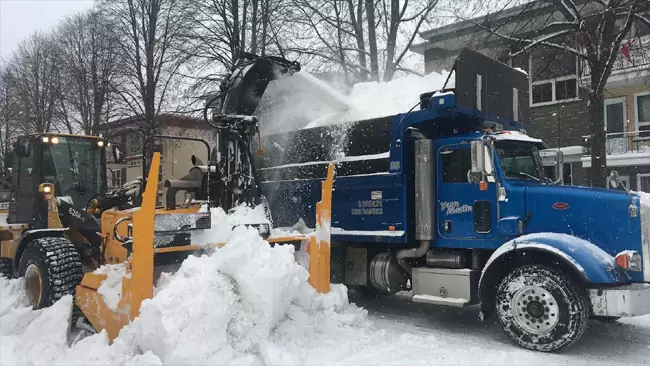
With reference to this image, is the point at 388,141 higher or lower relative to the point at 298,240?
higher

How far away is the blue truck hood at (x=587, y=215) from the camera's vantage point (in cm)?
597

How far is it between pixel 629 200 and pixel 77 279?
664 cm

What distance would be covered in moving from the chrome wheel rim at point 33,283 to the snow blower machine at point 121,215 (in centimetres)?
1

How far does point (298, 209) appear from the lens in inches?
348

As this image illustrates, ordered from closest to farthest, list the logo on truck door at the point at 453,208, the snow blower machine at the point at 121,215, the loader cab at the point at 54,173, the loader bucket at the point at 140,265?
the loader bucket at the point at 140,265 < the snow blower machine at the point at 121,215 < the logo on truck door at the point at 453,208 < the loader cab at the point at 54,173

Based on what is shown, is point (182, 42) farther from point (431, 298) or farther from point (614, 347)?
point (614, 347)

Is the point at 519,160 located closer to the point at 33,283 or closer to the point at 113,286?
the point at 113,286

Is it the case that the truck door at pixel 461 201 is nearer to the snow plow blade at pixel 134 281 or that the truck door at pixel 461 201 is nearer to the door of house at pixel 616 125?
the snow plow blade at pixel 134 281

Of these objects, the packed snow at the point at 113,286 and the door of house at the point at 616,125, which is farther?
the door of house at the point at 616,125

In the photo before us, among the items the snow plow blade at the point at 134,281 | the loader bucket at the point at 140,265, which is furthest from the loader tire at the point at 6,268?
the loader bucket at the point at 140,265

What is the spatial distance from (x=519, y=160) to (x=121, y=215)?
509 cm

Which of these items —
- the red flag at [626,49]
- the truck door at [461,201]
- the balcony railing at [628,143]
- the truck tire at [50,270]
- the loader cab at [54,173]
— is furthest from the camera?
the balcony railing at [628,143]

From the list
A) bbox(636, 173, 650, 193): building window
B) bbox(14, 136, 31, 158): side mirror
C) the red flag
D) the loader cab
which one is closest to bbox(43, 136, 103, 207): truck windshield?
the loader cab

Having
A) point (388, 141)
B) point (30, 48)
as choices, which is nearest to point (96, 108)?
point (30, 48)
